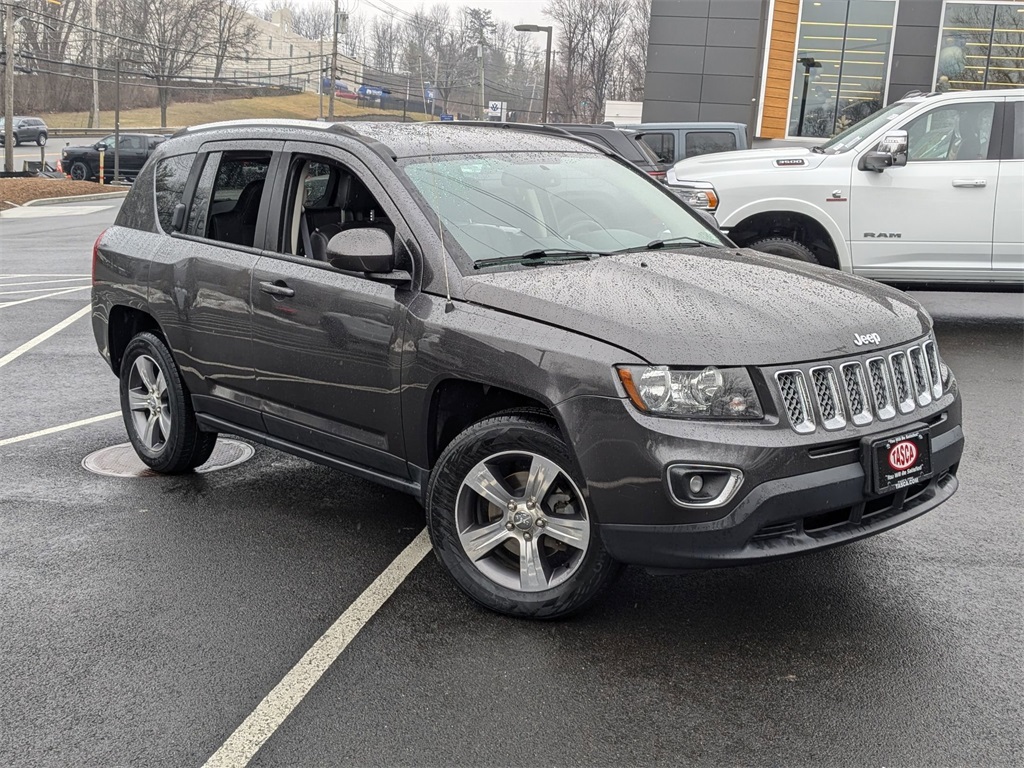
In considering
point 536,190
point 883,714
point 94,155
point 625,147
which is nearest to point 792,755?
point 883,714

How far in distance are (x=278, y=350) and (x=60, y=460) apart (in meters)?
2.23

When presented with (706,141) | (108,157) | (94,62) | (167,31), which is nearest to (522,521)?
(706,141)

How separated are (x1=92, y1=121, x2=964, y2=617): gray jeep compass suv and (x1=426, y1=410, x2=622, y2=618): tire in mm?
10

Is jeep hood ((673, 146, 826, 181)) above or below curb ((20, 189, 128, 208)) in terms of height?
above

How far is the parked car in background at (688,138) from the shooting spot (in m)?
17.6

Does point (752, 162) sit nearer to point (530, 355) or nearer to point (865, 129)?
point (865, 129)

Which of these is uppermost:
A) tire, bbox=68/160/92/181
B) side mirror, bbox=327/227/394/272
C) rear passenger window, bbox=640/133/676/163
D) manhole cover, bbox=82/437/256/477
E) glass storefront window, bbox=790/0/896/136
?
glass storefront window, bbox=790/0/896/136

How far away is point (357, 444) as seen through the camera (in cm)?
473

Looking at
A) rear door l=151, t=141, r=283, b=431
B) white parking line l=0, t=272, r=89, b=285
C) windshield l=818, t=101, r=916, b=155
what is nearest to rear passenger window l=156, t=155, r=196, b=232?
rear door l=151, t=141, r=283, b=431

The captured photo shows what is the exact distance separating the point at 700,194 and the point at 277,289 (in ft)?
18.9

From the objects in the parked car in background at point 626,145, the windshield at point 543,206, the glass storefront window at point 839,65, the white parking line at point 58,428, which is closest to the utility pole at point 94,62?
the glass storefront window at point 839,65

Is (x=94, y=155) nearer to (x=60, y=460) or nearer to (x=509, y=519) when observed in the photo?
(x=60, y=460)

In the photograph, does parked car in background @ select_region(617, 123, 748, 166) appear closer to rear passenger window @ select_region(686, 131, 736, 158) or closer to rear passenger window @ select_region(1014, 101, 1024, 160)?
rear passenger window @ select_region(686, 131, 736, 158)

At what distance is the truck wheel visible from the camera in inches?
392
